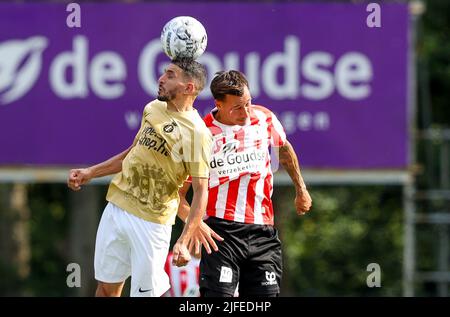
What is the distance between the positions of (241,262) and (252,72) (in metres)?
6.44

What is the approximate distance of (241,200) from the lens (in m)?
9.14

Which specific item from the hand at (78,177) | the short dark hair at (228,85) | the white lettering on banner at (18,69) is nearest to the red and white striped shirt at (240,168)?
the short dark hair at (228,85)

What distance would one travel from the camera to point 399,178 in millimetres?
15336

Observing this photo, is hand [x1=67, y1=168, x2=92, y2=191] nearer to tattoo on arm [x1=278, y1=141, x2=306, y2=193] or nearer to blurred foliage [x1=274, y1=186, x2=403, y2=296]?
tattoo on arm [x1=278, y1=141, x2=306, y2=193]

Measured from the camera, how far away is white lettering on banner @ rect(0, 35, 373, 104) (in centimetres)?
1534

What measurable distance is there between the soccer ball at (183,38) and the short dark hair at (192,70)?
0.04 m

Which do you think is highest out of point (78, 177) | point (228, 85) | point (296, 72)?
point (296, 72)

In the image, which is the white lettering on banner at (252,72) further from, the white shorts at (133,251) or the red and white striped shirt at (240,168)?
the white shorts at (133,251)

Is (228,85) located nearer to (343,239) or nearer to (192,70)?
(192,70)

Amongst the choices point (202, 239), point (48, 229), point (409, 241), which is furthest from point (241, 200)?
point (48, 229)

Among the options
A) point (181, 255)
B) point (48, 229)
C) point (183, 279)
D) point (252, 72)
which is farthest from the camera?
point (48, 229)

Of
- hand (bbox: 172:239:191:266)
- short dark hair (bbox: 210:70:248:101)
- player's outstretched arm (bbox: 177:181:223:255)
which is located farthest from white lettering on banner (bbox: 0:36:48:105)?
hand (bbox: 172:239:191:266)

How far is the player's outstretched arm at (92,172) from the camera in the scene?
8.93 metres
